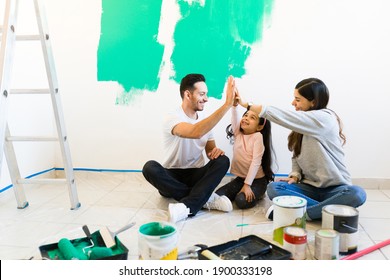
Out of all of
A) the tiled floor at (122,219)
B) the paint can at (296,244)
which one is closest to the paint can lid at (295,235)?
the paint can at (296,244)

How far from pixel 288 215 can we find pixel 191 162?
819mm

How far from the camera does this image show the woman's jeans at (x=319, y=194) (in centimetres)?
176

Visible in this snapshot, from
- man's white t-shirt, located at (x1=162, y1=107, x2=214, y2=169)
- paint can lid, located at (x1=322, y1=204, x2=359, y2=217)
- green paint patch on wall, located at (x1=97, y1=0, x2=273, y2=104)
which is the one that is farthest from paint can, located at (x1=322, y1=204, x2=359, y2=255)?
green paint patch on wall, located at (x1=97, y1=0, x2=273, y2=104)

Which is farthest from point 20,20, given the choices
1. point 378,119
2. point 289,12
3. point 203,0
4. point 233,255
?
point 378,119

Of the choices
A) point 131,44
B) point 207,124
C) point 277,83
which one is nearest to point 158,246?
point 207,124

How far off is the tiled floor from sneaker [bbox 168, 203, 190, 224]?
40 mm

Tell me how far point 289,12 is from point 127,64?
1.12 m

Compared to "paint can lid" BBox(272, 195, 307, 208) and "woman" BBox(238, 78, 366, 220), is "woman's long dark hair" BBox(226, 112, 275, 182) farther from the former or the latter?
"paint can lid" BBox(272, 195, 307, 208)

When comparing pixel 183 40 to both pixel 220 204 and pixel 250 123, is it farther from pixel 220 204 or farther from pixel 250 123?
pixel 220 204

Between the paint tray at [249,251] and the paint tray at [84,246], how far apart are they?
0.97 ft

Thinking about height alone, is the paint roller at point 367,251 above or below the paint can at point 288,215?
below

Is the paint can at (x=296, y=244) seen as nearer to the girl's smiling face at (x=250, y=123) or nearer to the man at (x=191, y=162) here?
the man at (x=191, y=162)

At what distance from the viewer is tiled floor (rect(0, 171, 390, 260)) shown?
1.62 meters

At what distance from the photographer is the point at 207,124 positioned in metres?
1.90
